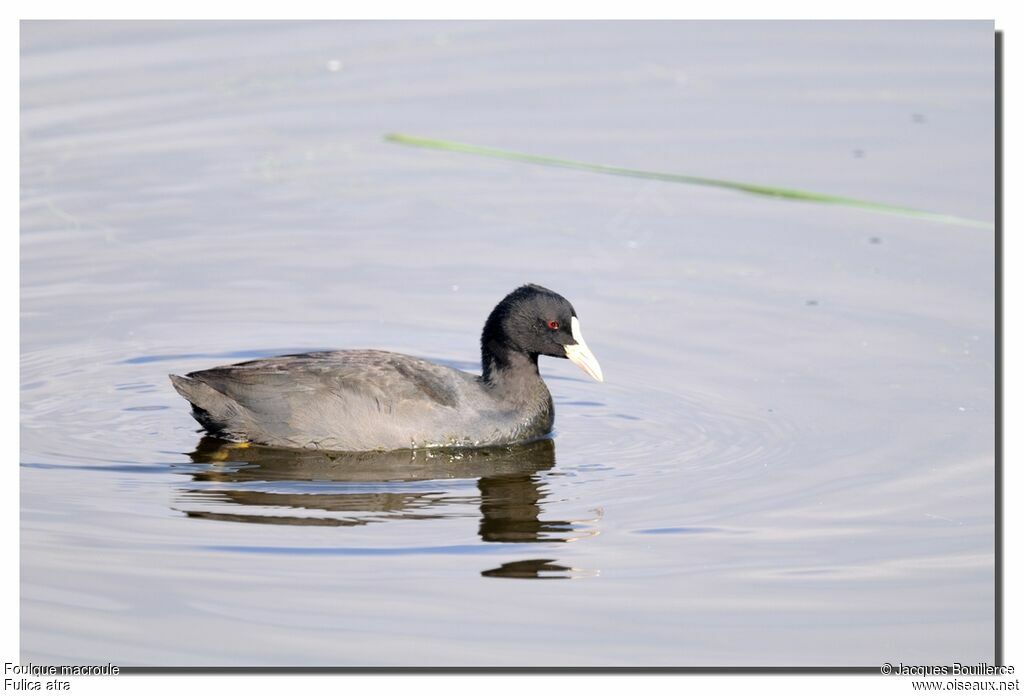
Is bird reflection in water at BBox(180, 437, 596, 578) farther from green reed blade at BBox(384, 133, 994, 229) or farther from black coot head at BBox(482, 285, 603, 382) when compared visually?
green reed blade at BBox(384, 133, 994, 229)

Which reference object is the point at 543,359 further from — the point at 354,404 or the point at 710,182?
the point at 354,404

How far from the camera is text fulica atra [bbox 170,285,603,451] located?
369 inches

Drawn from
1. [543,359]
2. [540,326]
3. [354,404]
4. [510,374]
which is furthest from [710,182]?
[354,404]

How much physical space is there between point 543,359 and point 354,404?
2.49 metres

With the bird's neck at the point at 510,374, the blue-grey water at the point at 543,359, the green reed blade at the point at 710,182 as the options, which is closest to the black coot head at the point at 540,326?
the bird's neck at the point at 510,374

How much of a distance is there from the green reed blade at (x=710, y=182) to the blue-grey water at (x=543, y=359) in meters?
0.15

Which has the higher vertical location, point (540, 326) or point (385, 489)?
point (540, 326)

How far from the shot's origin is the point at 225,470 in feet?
29.6

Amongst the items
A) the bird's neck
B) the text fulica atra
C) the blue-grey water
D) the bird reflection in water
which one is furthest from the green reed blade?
the bird reflection in water

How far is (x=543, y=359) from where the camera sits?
1155 centimetres

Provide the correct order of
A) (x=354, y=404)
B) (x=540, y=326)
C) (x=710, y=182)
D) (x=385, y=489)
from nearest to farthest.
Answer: (x=385, y=489), (x=354, y=404), (x=540, y=326), (x=710, y=182)

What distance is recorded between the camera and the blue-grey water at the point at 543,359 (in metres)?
7.22

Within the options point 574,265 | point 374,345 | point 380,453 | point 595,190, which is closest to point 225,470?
point 380,453

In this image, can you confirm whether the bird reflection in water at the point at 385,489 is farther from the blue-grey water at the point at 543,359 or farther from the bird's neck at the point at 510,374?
the bird's neck at the point at 510,374
